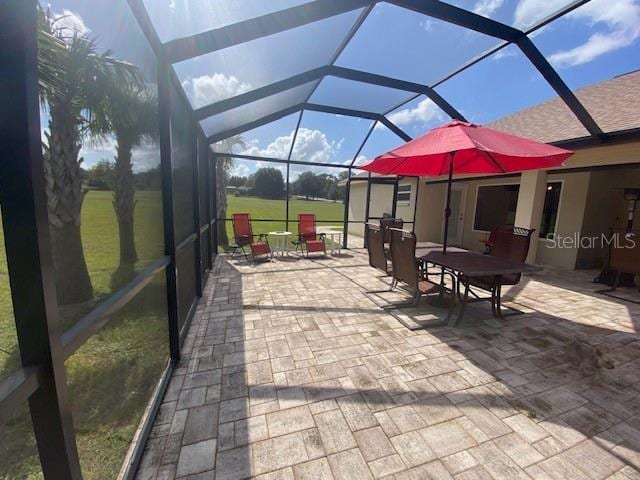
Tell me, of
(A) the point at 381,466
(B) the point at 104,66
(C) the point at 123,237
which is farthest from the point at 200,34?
(A) the point at 381,466

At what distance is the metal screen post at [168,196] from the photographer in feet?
7.58

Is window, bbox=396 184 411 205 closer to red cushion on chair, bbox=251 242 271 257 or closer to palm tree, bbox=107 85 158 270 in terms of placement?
red cushion on chair, bbox=251 242 271 257

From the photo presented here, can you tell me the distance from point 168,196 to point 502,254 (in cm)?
478

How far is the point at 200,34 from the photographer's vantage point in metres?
2.45

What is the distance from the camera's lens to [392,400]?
221 cm

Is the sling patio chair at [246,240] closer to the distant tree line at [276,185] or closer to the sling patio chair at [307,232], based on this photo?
the sling patio chair at [307,232]

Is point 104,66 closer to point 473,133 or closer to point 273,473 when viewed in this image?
point 273,473

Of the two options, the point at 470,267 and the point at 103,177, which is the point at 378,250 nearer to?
the point at 470,267

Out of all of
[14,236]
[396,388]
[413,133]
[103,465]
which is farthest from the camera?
[413,133]

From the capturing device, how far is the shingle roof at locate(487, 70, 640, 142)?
535cm

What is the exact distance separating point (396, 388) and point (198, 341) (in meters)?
2.07

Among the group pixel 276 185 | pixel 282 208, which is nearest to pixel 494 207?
pixel 276 185

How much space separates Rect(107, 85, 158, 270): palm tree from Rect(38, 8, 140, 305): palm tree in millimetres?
191

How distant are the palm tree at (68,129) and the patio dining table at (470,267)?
336cm
